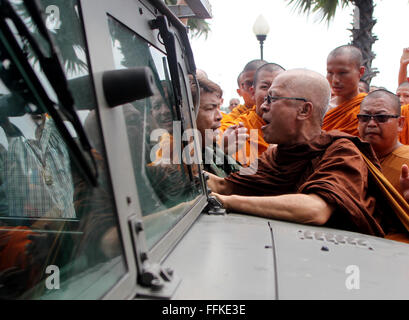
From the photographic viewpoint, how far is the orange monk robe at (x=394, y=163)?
8.58 ft

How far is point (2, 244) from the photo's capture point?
1587 mm

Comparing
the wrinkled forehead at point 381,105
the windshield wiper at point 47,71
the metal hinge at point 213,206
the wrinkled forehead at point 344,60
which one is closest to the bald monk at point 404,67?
the wrinkled forehead at point 344,60

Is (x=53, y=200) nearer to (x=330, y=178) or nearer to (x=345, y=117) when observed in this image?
(x=330, y=178)

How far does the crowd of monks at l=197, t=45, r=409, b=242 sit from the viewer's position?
1.84 meters

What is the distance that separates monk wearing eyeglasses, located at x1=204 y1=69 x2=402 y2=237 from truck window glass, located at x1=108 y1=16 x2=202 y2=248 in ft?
1.65

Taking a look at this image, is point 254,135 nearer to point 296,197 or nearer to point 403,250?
point 296,197

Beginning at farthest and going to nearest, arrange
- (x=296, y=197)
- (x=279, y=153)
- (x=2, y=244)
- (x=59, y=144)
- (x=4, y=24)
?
(x=279, y=153) < (x=296, y=197) < (x=2, y=244) < (x=59, y=144) < (x=4, y=24)

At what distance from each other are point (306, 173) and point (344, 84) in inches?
87.4

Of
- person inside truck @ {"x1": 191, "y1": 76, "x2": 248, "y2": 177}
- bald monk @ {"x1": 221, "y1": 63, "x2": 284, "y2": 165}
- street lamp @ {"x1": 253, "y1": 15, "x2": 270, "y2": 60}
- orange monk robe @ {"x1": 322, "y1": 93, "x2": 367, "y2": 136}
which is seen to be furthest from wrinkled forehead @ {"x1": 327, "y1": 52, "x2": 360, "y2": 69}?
street lamp @ {"x1": 253, "y1": 15, "x2": 270, "y2": 60}

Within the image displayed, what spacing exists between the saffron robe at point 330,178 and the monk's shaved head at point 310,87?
0.20 m

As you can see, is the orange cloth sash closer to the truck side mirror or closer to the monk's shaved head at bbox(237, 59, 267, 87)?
the truck side mirror

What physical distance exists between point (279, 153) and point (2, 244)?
1711 millimetres
